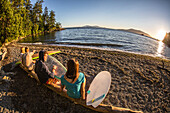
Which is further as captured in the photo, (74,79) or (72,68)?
(74,79)

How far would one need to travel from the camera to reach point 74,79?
9.15 ft

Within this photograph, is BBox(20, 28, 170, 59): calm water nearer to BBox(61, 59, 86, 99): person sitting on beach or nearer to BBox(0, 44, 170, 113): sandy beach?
BBox(0, 44, 170, 113): sandy beach

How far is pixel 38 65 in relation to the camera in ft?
12.5

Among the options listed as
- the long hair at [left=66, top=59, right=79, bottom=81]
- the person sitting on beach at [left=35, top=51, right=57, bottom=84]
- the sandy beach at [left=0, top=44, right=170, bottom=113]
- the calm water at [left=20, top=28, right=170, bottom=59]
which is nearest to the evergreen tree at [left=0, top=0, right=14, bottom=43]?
the calm water at [left=20, top=28, right=170, bottom=59]

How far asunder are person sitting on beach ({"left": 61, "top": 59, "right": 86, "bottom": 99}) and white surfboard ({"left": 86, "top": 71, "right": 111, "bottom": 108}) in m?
0.31

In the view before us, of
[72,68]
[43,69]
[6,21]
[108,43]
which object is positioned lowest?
[43,69]

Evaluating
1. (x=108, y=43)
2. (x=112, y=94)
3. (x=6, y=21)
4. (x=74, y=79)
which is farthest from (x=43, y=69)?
(x=108, y=43)

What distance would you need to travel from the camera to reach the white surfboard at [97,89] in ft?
10.6

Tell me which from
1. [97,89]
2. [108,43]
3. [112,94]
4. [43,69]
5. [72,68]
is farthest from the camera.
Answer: [108,43]

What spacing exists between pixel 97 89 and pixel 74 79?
121cm

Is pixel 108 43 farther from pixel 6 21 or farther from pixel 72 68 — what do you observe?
pixel 72 68

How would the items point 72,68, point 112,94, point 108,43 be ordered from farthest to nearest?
point 108,43, point 112,94, point 72,68

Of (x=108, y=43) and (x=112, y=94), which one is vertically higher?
(x=108, y=43)

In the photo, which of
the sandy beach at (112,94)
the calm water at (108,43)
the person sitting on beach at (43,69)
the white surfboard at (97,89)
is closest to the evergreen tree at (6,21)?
the calm water at (108,43)
